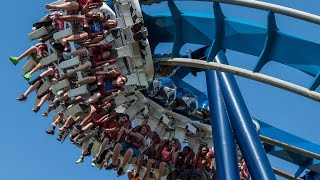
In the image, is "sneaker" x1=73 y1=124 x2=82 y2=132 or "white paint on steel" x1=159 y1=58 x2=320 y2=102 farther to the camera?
"sneaker" x1=73 y1=124 x2=82 y2=132

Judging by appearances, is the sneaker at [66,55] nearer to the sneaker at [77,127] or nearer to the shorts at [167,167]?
the sneaker at [77,127]

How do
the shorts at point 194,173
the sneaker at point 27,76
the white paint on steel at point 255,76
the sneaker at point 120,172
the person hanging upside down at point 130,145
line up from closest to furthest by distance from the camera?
the white paint on steel at point 255,76 → the person hanging upside down at point 130,145 → the sneaker at point 27,76 → the sneaker at point 120,172 → the shorts at point 194,173

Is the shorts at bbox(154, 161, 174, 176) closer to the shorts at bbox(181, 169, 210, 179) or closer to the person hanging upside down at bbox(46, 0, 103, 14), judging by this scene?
the shorts at bbox(181, 169, 210, 179)

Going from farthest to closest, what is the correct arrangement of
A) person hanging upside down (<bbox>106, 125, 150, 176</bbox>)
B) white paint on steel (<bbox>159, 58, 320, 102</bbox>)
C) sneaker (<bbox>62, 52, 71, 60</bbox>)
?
person hanging upside down (<bbox>106, 125, 150, 176</bbox>)
sneaker (<bbox>62, 52, 71, 60</bbox>)
white paint on steel (<bbox>159, 58, 320, 102</bbox>)

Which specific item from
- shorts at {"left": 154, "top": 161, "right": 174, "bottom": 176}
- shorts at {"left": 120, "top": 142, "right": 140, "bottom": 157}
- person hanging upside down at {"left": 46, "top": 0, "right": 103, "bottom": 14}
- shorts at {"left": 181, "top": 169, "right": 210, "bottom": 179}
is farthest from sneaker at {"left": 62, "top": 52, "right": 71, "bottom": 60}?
shorts at {"left": 181, "top": 169, "right": 210, "bottom": 179}

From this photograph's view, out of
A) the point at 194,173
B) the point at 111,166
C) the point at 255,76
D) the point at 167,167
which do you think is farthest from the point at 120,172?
the point at 255,76

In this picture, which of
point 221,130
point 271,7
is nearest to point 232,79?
point 221,130

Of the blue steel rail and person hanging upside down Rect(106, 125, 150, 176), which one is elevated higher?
the blue steel rail

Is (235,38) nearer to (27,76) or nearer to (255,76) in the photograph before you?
(255,76)

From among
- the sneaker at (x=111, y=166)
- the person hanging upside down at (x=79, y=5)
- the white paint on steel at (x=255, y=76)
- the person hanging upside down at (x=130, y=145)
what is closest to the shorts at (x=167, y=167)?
the person hanging upside down at (x=130, y=145)

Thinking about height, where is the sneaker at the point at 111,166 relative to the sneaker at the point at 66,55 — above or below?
below

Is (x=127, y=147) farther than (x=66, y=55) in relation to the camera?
Yes

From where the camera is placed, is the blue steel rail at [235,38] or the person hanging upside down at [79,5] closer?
the blue steel rail at [235,38]

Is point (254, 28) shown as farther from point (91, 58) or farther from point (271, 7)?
point (91, 58)
